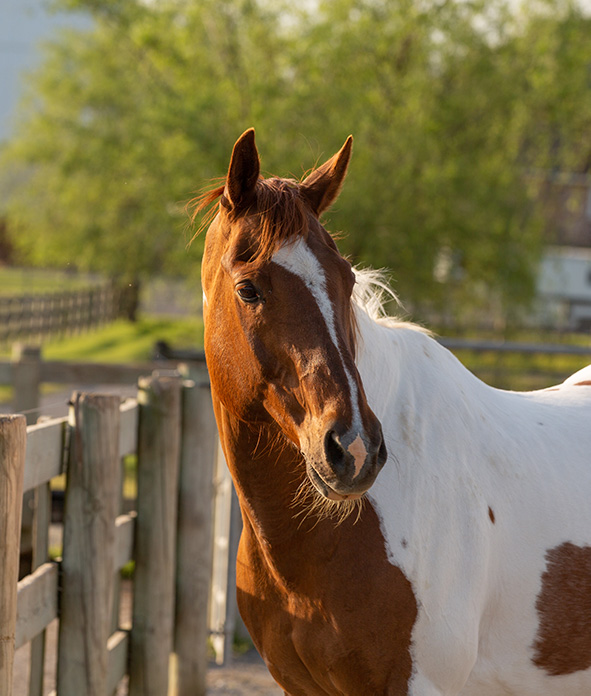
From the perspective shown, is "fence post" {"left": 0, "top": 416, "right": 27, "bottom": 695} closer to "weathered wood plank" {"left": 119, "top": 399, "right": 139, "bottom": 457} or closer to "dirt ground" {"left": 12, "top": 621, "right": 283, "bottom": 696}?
"weathered wood plank" {"left": 119, "top": 399, "right": 139, "bottom": 457}

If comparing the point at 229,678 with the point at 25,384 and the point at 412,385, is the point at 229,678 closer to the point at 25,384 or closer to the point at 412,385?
the point at 25,384

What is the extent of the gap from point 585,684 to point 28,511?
3096 mm

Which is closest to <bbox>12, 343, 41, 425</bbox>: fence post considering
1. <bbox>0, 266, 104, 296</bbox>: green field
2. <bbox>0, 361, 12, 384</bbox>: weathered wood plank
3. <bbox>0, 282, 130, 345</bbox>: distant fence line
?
<bbox>0, 361, 12, 384</bbox>: weathered wood plank

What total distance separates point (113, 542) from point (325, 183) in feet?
5.61

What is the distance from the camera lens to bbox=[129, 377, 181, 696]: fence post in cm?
342

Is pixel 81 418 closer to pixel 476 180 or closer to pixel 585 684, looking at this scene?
pixel 585 684

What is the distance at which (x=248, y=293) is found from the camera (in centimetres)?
192

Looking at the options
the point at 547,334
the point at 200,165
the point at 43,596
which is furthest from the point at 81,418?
the point at 547,334

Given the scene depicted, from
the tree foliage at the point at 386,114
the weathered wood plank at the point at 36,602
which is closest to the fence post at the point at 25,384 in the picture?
the weathered wood plank at the point at 36,602

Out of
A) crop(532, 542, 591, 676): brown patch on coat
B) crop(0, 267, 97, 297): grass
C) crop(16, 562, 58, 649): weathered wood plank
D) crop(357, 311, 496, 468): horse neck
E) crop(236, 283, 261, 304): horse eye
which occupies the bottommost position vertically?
crop(16, 562, 58, 649): weathered wood plank

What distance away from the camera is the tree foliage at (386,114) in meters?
10.6

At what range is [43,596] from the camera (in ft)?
8.95

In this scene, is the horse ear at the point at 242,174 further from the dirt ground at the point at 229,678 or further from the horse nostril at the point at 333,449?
the dirt ground at the point at 229,678

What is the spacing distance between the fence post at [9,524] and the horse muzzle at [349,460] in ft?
3.04
